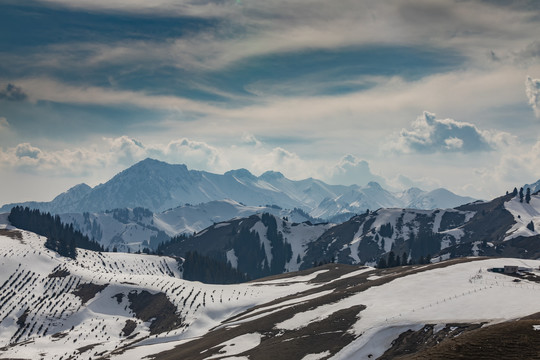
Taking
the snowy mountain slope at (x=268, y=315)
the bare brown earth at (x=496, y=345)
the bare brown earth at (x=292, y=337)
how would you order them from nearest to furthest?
the bare brown earth at (x=496, y=345) < the snowy mountain slope at (x=268, y=315) < the bare brown earth at (x=292, y=337)

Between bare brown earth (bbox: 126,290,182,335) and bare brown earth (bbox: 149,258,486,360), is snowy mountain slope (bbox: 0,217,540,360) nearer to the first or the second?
bare brown earth (bbox: 149,258,486,360)

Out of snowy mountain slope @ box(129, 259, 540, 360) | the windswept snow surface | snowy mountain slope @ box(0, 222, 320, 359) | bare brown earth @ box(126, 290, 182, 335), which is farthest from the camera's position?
bare brown earth @ box(126, 290, 182, 335)

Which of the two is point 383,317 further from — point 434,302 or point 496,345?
point 496,345

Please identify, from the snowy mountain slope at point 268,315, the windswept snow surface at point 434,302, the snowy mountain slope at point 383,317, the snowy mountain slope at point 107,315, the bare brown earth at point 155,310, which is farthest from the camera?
the bare brown earth at point 155,310

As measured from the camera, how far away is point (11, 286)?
199 metres

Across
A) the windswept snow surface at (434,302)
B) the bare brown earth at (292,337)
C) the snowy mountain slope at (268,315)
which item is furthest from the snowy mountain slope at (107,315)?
the windswept snow surface at (434,302)

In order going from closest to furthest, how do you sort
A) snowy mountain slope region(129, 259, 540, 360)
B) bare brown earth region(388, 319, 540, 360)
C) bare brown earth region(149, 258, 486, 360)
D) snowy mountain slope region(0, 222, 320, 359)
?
1. bare brown earth region(388, 319, 540, 360)
2. snowy mountain slope region(129, 259, 540, 360)
3. bare brown earth region(149, 258, 486, 360)
4. snowy mountain slope region(0, 222, 320, 359)

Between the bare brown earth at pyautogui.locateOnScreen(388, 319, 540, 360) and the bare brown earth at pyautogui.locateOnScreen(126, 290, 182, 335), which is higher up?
the bare brown earth at pyautogui.locateOnScreen(388, 319, 540, 360)

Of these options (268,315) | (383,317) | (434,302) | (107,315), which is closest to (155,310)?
(107,315)

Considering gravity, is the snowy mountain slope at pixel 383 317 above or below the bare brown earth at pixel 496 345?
below

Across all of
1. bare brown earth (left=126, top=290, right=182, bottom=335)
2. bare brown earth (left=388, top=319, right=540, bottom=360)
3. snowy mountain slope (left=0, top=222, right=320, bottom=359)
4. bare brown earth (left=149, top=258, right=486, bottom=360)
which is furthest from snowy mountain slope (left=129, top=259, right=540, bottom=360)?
bare brown earth (left=126, top=290, right=182, bottom=335)

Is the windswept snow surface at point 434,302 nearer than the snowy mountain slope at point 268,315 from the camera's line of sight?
Yes

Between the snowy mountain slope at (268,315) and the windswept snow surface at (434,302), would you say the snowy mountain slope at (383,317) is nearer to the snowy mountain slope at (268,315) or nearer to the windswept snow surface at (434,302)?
the windswept snow surface at (434,302)

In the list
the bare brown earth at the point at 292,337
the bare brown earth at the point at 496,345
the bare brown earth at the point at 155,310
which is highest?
the bare brown earth at the point at 496,345
